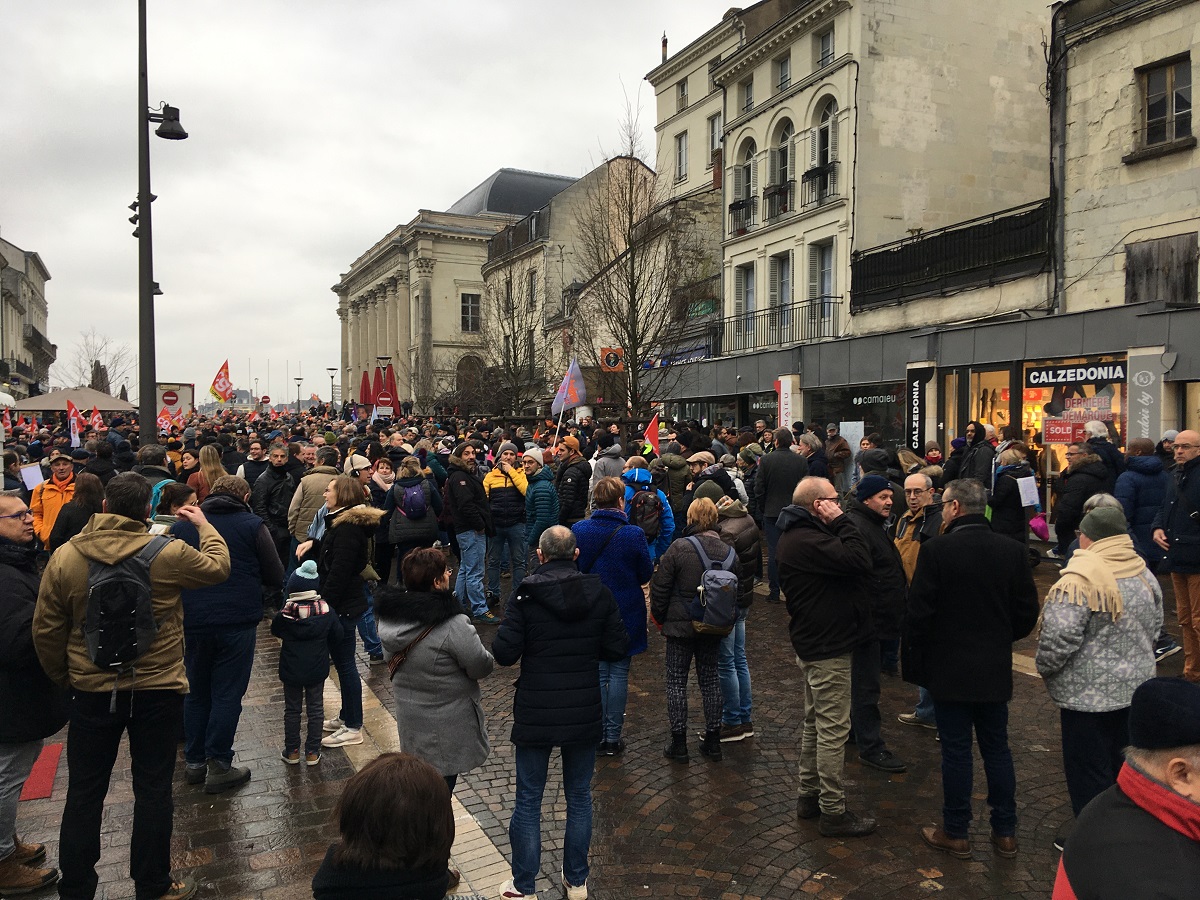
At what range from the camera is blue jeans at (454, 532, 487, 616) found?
9.32 metres

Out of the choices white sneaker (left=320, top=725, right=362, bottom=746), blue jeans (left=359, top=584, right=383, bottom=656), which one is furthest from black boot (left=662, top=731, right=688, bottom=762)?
blue jeans (left=359, top=584, right=383, bottom=656)

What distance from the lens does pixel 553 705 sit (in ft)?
13.1

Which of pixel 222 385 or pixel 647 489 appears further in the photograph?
pixel 222 385

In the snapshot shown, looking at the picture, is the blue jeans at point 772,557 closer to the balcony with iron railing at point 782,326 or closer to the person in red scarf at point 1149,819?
the person in red scarf at point 1149,819

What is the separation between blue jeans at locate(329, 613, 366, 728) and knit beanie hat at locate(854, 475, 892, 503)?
3706 millimetres

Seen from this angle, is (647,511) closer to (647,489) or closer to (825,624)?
(647,489)

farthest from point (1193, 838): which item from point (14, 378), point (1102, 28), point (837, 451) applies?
point (14, 378)

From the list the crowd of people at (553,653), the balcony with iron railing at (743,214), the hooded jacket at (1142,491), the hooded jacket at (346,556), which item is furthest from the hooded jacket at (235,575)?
the balcony with iron railing at (743,214)

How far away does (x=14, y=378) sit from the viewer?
53812 mm

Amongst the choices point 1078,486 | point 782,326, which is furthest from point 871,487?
point 782,326

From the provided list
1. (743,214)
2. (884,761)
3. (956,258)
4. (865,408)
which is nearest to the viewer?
(884,761)

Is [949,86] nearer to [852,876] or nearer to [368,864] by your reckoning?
[852,876]

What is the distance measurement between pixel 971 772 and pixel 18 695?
4749 mm

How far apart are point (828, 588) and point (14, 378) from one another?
62.9 metres
